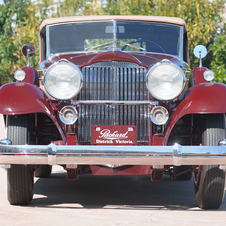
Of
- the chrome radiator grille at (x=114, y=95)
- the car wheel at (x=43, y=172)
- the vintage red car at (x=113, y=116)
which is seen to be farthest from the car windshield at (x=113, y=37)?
the car wheel at (x=43, y=172)

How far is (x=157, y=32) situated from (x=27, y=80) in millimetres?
1641

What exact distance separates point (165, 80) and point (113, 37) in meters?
1.26

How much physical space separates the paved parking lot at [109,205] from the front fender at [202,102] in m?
0.67

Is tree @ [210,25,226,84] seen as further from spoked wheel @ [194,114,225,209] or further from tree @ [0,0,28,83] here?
spoked wheel @ [194,114,225,209]

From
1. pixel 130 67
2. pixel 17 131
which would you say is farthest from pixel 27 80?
pixel 130 67

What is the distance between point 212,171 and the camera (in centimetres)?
372

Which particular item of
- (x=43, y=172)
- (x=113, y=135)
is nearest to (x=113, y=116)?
(x=113, y=135)

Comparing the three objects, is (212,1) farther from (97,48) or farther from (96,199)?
(96,199)

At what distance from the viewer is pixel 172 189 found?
16.2ft

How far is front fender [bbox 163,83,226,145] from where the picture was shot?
3.61m

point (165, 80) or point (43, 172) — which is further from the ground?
point (165, 80)

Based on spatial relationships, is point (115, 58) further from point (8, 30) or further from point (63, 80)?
point (8, 30)

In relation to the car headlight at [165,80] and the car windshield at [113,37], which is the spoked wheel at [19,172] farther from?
the car windshield at [113,37]

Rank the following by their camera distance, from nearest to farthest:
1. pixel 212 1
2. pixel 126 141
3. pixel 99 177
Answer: pixel 126 141 → pixel 99 177 → pixel 212 1
